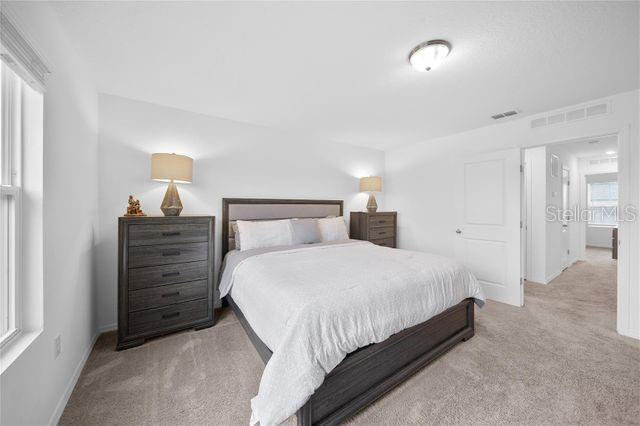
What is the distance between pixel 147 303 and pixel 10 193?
1406 mm

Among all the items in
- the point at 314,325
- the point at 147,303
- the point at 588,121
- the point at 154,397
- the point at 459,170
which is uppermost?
the point at 588,121

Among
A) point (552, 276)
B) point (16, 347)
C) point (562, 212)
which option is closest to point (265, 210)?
point (16, 347)

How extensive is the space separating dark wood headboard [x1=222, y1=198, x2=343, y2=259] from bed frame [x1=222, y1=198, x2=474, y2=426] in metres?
1.07

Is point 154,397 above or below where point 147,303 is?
below

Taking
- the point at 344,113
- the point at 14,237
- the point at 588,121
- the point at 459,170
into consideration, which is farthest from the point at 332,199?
the point at 14,237

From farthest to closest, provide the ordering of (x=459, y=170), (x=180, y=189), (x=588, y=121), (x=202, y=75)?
(x=459, y=170), (x=180, y=189), (x=588, y=121), (x=202, y=75)

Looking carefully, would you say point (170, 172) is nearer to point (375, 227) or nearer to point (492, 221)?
point (375, 227)

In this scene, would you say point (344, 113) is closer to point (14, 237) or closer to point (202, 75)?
point (202, 75)

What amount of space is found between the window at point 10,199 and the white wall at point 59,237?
0.37 feet

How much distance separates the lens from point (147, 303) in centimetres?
222

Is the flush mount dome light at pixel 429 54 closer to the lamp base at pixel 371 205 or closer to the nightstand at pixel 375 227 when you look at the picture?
the nightstand at pixel 375 227

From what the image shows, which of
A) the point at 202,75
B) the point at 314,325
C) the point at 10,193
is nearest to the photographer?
the point at 10,193

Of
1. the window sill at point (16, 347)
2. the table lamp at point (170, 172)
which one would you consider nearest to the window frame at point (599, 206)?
the table lamp at point (170, 172)

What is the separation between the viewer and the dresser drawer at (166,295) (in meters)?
2.18
